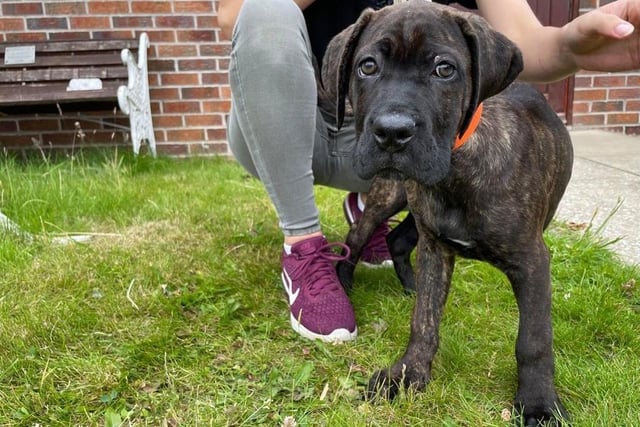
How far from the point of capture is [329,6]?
2.71 meters

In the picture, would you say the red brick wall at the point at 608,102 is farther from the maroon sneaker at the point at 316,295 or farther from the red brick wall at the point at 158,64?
the maroon sneaker at the point at 316,295

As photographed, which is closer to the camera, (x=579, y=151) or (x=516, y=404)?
(x=516, y=404)

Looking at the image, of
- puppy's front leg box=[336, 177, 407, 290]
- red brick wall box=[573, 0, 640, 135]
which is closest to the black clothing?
puppy's front leg box=[336, 177, 407, 290]

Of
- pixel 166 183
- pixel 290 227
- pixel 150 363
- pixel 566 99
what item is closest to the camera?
pixel 150 363

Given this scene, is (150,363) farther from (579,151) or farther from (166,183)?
(579,151)

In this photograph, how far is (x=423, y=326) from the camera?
1921 millimetres

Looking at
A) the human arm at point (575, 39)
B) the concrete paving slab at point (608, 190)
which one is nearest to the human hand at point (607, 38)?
the human arm at point (575, 39)

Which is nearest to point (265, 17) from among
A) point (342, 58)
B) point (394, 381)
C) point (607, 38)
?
point (342, 58)

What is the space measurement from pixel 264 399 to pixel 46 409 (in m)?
0.62

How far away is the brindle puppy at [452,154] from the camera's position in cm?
154

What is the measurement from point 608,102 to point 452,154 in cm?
482

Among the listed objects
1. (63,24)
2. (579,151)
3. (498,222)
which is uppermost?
(63,24)

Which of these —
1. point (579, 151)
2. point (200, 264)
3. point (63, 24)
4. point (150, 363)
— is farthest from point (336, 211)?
point (63, 24)

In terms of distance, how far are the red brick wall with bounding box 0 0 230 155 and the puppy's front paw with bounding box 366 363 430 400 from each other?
391 centimetres
